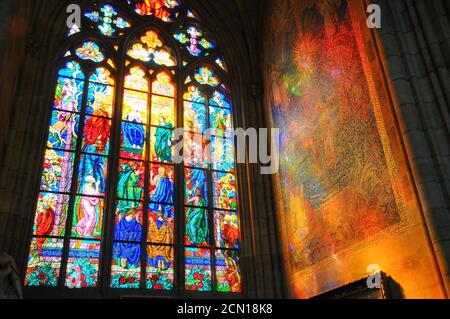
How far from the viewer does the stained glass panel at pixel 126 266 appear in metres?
8.76

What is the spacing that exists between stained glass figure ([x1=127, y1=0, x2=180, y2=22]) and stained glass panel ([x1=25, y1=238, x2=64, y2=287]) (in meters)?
6.54

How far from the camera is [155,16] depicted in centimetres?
1227

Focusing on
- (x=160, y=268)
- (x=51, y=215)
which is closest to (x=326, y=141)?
(x=160, y=268)

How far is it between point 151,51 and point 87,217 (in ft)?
15.7

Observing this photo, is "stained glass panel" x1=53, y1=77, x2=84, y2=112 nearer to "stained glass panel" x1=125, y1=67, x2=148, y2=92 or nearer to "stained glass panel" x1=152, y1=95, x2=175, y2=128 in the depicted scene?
"stained glass panel" x1=125, y1=67, x2=148, y2=92

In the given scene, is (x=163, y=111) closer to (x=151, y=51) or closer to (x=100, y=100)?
(x=100, y=100)

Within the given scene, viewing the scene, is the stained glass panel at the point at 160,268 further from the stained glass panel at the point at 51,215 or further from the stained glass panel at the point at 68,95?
the stained glass panel at the point at 68,95

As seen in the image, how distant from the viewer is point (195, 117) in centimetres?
1130

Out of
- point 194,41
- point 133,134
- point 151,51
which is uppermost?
point 194,41

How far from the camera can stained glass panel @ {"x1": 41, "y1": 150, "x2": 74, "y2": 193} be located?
918cm

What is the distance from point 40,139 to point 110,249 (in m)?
2.62

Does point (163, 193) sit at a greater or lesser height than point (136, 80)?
lesser

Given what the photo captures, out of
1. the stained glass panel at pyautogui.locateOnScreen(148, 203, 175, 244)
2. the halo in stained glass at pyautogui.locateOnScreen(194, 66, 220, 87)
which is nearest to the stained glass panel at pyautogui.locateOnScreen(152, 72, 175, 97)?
the halo in stained glass at pyautogui.locateOnScreen(194, 66, 220, 87)
